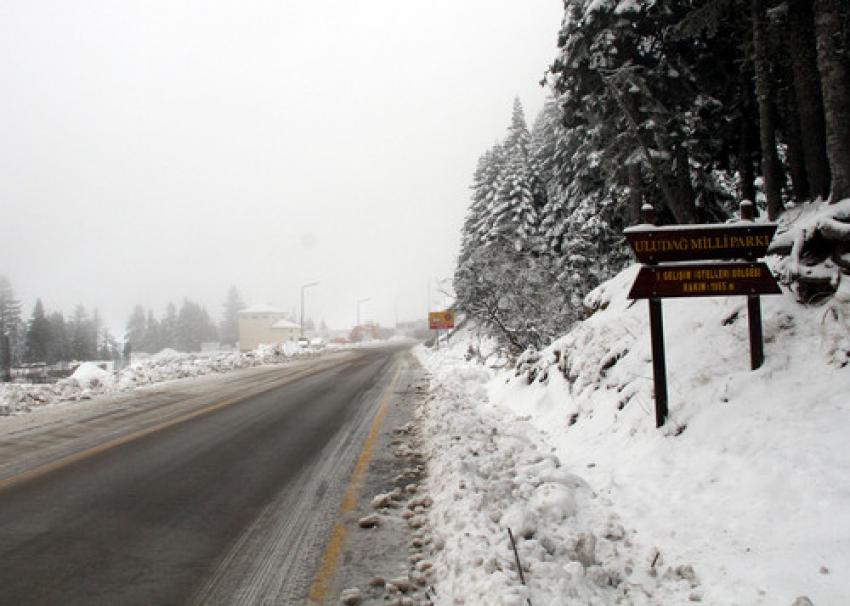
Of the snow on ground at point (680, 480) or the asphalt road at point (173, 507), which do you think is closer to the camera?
the snow on ground at point (680, 480)

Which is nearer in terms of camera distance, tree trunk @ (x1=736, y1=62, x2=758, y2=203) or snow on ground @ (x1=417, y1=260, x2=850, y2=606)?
snow on ground @ (x1=417, y1=260, x2=850, y2=606)

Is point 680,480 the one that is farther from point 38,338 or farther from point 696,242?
point 38,338

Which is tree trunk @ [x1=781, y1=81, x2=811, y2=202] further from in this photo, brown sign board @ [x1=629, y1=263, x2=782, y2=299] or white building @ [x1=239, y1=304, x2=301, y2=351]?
white building @ [x1=239, y1=304, x2=301, y2=351]

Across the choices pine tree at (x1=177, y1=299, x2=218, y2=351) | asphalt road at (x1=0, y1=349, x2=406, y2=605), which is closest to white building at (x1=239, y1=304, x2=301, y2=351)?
pine tree at (x1=177, y1=299, x2=218, y2=351)

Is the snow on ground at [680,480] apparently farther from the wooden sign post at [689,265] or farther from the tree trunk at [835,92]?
the tree trunk at [835,92]

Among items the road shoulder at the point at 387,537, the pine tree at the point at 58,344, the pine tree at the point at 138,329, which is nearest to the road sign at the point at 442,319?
the road shoulder at the point at 387,537

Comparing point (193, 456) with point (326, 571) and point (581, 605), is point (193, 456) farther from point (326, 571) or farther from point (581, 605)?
point (581, 605)

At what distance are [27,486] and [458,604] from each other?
5077 mm

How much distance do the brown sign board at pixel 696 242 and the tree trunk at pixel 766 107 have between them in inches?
132

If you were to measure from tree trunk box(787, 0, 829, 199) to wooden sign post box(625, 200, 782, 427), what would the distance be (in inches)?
128

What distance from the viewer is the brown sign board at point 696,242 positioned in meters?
5.56

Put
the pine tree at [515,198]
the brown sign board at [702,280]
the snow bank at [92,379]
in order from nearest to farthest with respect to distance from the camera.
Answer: the brown sign board at [702,280], the snow bank at [92,379], the pine tree at [515,198]

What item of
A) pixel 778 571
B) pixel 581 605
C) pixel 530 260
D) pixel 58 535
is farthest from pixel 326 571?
pixel 530 260

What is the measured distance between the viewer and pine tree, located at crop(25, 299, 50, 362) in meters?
69.7
